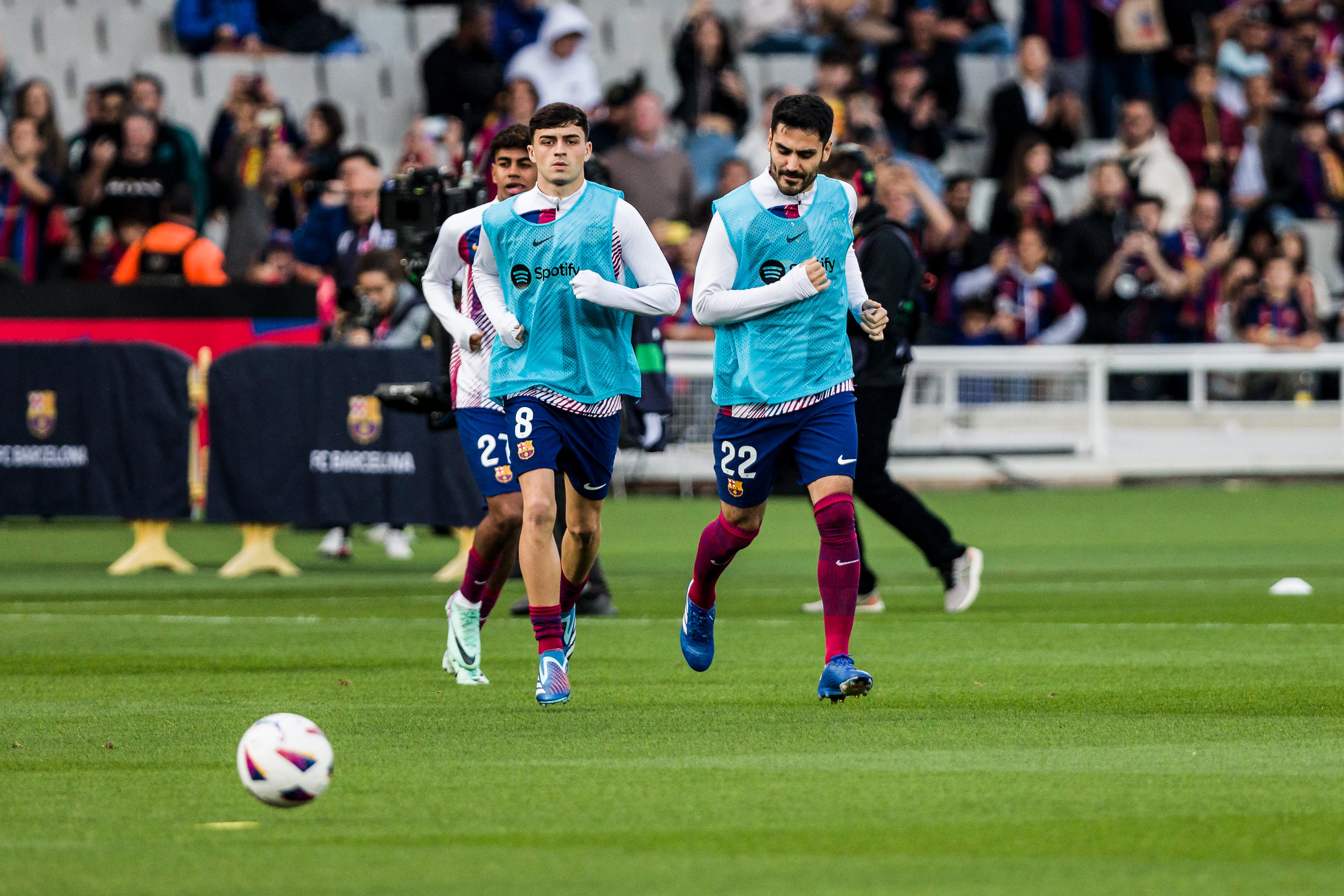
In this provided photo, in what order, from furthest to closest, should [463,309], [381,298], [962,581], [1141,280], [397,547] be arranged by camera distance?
[1141,280], [397,547], [381,298], [962,581], [463,309]

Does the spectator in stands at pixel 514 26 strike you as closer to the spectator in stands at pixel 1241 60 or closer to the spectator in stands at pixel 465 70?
the spectator in stands at pixel 465 70

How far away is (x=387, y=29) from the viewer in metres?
24.9

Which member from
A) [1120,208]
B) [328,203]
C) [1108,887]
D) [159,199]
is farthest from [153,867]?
[1120,208]

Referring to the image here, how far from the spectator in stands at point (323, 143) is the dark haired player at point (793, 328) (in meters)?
12.5

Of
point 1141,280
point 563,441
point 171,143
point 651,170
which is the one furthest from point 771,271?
point 1141,280

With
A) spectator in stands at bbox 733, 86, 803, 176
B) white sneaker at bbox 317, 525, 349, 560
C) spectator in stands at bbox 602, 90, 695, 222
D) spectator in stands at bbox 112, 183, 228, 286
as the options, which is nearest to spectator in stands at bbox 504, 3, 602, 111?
spectator in stands at bbox 602, 90, 695, 222

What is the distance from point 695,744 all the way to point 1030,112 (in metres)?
19.0

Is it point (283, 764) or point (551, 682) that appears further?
point (551, 682)

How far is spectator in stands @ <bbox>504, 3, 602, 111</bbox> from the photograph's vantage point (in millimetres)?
22750

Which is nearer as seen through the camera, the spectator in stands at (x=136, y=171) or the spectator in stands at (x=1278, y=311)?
the spectator in stands at (x=136, y=171)

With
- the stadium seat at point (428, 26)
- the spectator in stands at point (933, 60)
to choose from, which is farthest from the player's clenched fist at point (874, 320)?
the stadium seat at point (428, 26)

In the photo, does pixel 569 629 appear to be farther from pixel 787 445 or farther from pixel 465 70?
pixel 465 70

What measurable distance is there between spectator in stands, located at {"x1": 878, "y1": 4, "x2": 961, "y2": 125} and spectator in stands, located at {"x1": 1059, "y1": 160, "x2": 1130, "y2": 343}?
2.87 m

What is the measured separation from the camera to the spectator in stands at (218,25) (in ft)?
77.3
